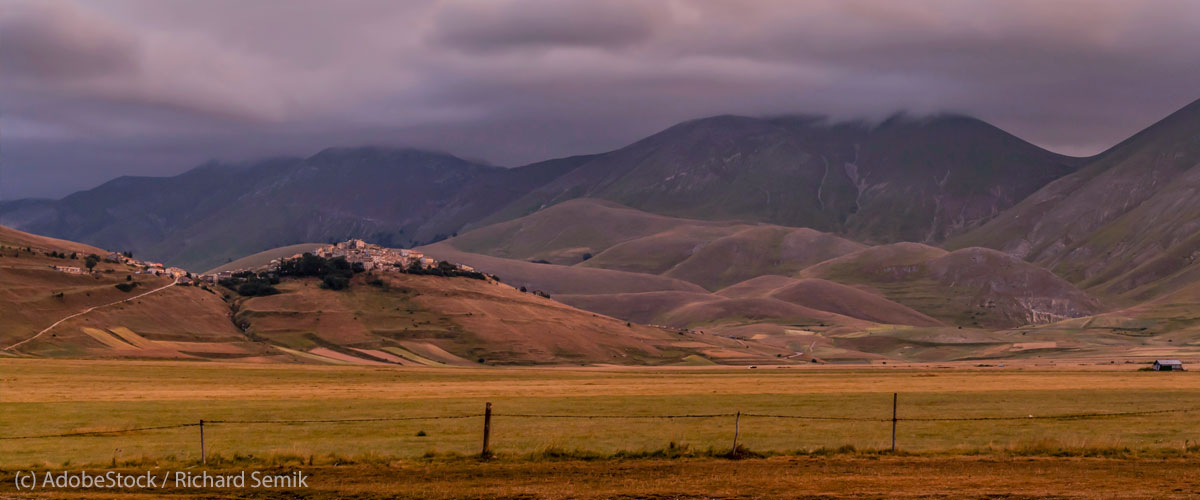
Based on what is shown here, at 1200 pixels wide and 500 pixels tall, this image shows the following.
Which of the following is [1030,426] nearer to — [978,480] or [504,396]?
[978,480]

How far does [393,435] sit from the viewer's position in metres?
56.7

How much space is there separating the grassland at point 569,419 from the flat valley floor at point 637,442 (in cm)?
25

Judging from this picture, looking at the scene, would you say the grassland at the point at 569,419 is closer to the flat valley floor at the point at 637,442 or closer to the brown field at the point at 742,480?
the flat valley floor at the point at 637,442

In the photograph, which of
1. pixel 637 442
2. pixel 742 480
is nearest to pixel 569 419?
Result: pixel 637 442

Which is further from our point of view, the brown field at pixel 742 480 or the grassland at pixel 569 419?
the grassland at pixel 569 419

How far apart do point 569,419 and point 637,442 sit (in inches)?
615

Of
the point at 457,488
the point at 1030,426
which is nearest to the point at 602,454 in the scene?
the point at 457,488

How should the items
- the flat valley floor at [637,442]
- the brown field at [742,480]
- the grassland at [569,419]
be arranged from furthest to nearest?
the grassland at [569,419]
the flat valley floor at [637,442]
the brown field at [742,480]

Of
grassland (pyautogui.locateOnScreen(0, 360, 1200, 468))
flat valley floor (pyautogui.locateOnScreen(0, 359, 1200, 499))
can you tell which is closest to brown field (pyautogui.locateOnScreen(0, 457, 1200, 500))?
flat valley floor (pyautogui.locateOnScreen(0, 359, 1200, 499))

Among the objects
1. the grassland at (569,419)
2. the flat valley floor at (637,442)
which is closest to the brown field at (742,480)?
A: the flat valley floor at (637,442)

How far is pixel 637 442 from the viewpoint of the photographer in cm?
5259

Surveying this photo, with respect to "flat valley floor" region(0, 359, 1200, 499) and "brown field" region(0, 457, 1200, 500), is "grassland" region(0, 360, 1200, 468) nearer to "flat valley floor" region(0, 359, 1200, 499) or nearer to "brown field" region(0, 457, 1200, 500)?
"flat valley floor" region(0, 359, 1200, 499)

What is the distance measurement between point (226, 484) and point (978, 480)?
26.3 meters

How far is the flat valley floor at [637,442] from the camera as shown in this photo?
3641 cm
